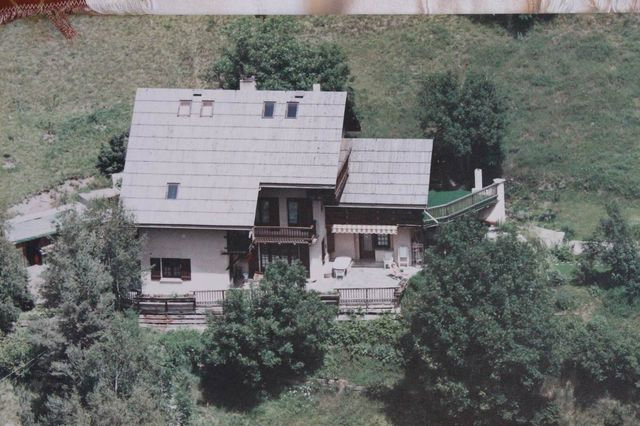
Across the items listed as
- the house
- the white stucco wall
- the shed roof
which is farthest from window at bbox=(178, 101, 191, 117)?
the shed roof

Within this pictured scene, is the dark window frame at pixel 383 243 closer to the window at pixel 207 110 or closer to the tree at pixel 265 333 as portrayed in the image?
the tree at pixel 265 333

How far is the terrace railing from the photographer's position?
35625 mm

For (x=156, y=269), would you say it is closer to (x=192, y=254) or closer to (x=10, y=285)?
(x=192, y=254)

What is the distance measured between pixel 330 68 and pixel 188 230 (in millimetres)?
11678

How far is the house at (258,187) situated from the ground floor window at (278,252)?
3cm

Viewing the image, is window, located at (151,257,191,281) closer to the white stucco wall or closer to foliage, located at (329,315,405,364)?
the white stucco wall

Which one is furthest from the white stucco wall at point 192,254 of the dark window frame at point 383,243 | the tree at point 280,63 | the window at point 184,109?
the tree at point 280,63

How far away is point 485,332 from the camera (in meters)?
27.1

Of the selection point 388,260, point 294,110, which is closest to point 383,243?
point 388,260

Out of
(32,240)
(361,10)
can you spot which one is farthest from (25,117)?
(361,10)

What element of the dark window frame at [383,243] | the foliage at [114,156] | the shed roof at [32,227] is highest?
the foliage at [114,156]

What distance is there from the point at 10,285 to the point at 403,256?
11614 millimetres

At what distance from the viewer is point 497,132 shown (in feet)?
135

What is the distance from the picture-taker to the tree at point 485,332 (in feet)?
89.2
